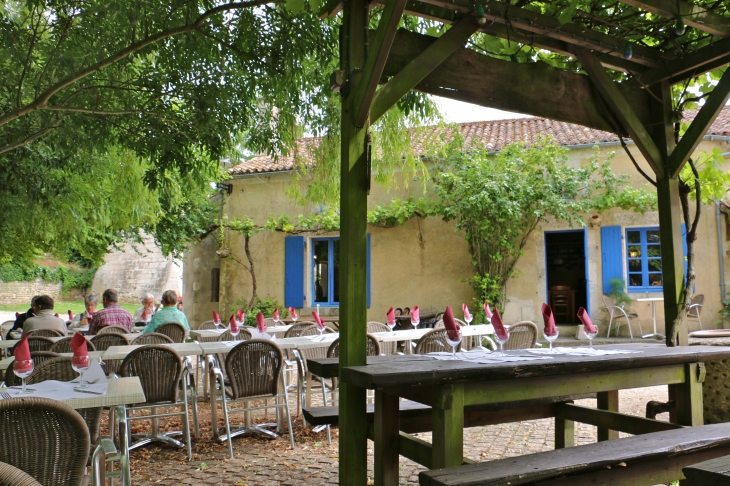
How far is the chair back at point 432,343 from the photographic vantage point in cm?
527

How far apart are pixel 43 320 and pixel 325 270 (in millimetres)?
7066

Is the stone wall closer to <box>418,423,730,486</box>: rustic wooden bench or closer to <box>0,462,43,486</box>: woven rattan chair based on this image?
<box>418,423,730,486</box>: rustic wooden bench

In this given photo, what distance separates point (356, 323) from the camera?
3029 mm

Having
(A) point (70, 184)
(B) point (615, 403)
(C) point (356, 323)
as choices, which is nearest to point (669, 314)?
(B) point (615, 403)

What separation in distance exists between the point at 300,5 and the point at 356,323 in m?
1.70

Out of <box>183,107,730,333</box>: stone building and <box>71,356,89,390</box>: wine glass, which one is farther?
<box>183,107,730,333</box>: stone building

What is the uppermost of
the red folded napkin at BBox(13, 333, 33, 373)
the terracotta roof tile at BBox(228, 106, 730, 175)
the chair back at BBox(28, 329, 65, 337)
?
the terracotta roof tile at BBox(228, 106, 730, 175)

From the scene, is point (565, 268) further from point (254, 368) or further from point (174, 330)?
point (254, 368)

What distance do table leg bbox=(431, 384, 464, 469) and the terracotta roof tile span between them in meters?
9.00

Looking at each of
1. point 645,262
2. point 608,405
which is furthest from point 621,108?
point 645,262

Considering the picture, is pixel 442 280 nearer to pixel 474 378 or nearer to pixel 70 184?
pixel 70 184

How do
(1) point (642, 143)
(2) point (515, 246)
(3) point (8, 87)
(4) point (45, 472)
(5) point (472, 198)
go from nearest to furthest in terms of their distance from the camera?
(4) point (45, 472), (1) point (642, 143), (3) point (8, 87), (5) point (472, 198), (2) point (515, 246)

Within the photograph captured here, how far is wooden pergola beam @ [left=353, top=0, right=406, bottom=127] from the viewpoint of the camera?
2.77m

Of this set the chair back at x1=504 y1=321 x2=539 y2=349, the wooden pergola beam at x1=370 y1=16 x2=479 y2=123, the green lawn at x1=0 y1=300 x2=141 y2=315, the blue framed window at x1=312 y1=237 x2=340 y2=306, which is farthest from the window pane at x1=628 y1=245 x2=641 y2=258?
the green lawn at x1=0 y1=300 x2=141 y2=315
